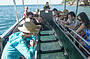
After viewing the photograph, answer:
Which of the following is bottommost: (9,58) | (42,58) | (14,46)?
(42,58)

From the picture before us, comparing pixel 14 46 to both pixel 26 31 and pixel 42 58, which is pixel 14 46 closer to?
pixel 26 31

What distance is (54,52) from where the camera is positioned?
3.62 metres

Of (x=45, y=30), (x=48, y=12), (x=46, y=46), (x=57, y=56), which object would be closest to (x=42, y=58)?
(x=57, y=56)

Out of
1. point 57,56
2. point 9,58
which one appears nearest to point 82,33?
point 57,56

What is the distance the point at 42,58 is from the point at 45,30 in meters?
3.34

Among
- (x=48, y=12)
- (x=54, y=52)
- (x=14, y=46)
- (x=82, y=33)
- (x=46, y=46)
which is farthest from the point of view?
(x=48, y=12)

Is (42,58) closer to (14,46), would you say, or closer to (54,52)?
(54,52)

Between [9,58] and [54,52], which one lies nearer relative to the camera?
[9,58]

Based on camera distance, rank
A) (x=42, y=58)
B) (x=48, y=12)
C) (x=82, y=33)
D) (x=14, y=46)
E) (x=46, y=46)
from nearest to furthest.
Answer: (x=14, y=46) < (x=82, y=33) < (x=42, y=58) < (x=46, y=46) < (x=48, y=12)

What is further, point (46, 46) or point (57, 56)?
point (46, 46)

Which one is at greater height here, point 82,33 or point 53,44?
point 82,33

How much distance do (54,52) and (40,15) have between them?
4.08 metres

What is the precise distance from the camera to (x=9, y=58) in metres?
1.75

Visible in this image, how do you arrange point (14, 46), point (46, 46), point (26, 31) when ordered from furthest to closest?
point (46, 46) < point (26, 31) < point (14, 46)
